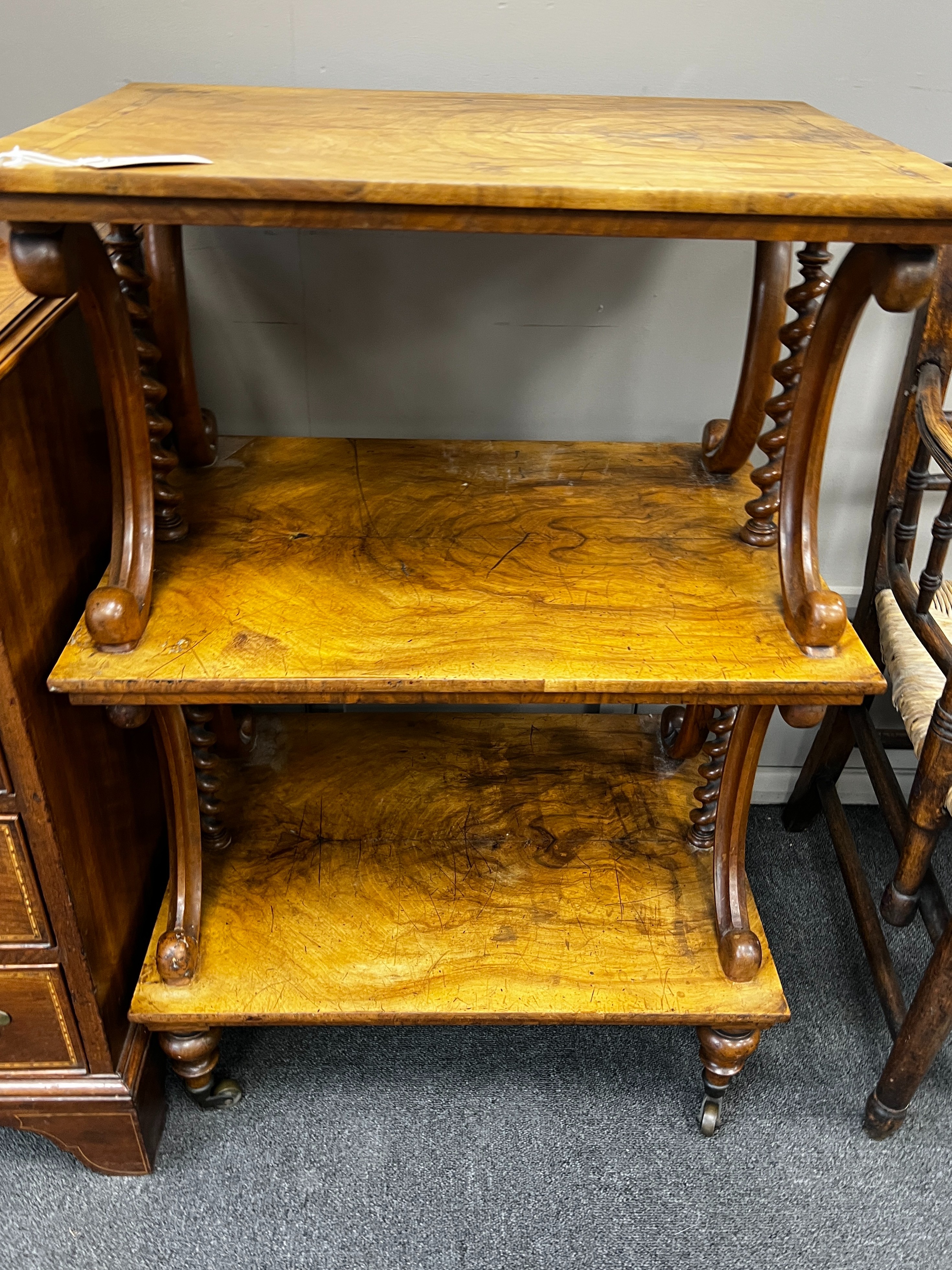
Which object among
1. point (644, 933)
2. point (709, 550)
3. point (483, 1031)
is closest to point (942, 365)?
point (709, 550)

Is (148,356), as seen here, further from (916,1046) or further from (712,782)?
(916,1046)

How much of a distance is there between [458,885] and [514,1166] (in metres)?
0.36

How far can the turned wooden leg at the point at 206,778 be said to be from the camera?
48.0 inches

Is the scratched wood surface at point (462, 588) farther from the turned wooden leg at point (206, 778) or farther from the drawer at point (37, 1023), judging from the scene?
the drawer at point (37, 1023)

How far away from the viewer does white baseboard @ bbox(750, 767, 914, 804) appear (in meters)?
1.85

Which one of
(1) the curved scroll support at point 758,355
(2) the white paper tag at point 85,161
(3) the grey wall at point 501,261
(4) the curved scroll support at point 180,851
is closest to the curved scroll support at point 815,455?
(1) the curved scroll support at point 758,355

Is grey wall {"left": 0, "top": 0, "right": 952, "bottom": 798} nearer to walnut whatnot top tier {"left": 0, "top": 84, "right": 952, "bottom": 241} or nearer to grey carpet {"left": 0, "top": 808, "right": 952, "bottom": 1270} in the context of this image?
walnut whatnot top tier {"left": 0, "top": 84, "right": 952, "bottom": 241}

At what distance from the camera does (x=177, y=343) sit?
121cm

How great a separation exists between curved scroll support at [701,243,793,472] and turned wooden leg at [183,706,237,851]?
722mm

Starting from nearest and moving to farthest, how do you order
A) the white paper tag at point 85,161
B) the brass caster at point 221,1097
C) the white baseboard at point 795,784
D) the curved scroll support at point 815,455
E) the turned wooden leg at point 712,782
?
the white paper tag at point 85,161
the curved scroll support at point 815,455
the turned wooden leg at point 712,782
the brass caster at point 221,1097
the white baseboard at point 795,784

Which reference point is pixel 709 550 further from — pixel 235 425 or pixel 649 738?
Answer: pixel 235 425

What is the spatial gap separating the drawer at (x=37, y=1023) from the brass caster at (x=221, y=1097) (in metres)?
0.20

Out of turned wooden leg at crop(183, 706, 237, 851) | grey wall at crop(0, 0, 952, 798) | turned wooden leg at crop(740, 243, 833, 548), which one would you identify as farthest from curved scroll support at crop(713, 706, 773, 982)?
turned wooden leg at crop(183, 706, 237, 851)

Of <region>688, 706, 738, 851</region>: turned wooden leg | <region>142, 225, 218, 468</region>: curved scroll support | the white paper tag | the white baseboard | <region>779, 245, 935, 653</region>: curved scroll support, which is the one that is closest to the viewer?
the white paper tag
